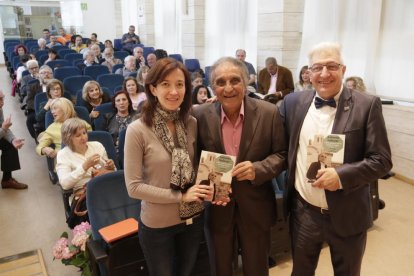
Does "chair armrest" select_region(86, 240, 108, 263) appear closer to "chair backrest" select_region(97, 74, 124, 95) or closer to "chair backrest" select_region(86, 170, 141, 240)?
"chair backrest" select_region(86, 170, 141, 240)

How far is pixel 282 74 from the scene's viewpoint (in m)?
5.85

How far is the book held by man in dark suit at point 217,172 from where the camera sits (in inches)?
59.4

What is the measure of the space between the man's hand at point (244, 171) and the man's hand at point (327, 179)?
262mm

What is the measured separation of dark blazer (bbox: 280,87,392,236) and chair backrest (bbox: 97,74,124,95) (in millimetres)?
4756

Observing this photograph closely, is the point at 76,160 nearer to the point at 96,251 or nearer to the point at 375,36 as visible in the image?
the point at 96,251

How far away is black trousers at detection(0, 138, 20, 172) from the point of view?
402 centimetres

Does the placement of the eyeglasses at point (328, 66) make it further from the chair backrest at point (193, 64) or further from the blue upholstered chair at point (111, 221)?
the chair backrest at point (193, 64)

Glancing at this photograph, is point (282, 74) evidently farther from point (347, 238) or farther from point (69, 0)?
point (69, 0)

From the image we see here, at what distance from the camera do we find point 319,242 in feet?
5.50

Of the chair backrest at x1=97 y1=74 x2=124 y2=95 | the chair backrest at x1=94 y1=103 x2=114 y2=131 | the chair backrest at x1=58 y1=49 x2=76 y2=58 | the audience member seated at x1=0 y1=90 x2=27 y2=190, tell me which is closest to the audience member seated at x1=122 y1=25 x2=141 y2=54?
the chair backrest at x1=58 y1=49 x2=76 y2=58

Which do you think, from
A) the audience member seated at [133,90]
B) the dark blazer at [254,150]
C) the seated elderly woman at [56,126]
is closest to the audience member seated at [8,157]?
the seated elderly woman at [56,126]

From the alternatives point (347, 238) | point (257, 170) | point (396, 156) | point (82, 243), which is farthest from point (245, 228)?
point (396, 156)

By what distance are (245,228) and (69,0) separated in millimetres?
15256

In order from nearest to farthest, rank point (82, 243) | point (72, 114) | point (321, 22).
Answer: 1. point (82, 243)
2. point (72, 114)
3. point (321, 22)
